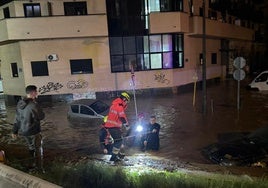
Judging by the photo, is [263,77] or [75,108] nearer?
[75,108]

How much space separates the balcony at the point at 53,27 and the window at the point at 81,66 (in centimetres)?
198

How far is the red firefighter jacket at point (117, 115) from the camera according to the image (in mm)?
8336

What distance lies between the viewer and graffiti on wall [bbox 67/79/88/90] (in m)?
23.0

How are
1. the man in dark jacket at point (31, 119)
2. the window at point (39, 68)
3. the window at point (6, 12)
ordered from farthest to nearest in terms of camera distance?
the window at point (6, 12) → the window at point (39, 68) → the man in dark jacket at point (31, 119)

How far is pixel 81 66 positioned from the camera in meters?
23.0

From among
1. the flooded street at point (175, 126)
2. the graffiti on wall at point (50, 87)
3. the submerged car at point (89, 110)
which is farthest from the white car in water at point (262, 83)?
the graffiti on wall at point (50, 87)

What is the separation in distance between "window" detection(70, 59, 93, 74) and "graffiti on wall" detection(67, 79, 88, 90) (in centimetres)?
69

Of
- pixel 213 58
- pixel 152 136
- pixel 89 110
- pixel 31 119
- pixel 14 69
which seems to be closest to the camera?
pixel 31 119

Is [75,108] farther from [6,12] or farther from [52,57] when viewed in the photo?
[6,12]

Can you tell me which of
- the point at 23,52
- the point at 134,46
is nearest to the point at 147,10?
the point at 134,46

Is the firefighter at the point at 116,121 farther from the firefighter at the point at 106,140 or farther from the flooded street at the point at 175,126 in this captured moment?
the flooded street at the point at 175,126

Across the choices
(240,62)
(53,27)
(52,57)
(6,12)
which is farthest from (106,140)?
(6,12)

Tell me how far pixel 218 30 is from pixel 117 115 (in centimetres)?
2294

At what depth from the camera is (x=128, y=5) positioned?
22.7m
